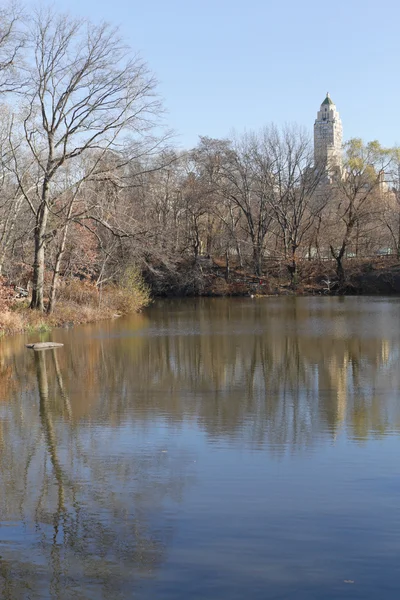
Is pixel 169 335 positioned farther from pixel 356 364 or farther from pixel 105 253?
pixel 105 253

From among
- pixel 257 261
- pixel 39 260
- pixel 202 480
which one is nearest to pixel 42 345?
pixel 39 260

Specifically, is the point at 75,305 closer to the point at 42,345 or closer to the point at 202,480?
the point at 42,345

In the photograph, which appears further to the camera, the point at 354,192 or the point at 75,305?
the point at 354,192

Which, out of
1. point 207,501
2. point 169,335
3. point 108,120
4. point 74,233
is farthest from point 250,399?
point 74,233

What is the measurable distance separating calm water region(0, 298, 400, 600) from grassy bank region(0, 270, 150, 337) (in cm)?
859

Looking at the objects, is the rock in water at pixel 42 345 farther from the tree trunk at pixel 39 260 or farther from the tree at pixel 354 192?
the tree at pixel 354 192

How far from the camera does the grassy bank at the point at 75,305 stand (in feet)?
79.8

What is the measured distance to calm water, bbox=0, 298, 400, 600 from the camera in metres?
5.18

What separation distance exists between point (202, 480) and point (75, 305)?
24.2 metres

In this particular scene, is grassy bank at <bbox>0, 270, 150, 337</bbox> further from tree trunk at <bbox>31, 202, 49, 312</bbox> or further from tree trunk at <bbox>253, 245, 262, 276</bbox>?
tree trunk at <bbox>253, 245, 262, 276</bbox>

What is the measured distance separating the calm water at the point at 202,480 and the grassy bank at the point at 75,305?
8.59m

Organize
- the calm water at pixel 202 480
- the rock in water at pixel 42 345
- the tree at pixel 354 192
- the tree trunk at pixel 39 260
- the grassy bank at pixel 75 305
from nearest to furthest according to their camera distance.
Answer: the calm water at pixel 202 480 → the rock in water at pixel 42 345 → the grassy bank at pixel 75 305 → the tree trunk at pixel 39 260 → the tree at pixel 354 192

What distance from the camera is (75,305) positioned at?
30797 mm

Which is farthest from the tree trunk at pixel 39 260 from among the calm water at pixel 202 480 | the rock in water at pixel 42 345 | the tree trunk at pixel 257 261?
the tree trunk at pixel 257 261
